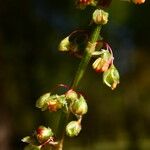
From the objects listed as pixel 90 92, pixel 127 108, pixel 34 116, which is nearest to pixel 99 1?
pixel 34 116

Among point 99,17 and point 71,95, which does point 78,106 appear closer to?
point 71,95

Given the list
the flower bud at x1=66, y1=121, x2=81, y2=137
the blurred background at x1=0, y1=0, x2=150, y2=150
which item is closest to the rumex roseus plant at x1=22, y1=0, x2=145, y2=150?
the flower bud at x1=66, y1=121, x2=81, y2=137

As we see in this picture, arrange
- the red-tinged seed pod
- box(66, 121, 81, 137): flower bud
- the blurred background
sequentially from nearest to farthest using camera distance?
the red-tinged seed pod, box(66, 121, 81, 137): flower bud, the blurred background

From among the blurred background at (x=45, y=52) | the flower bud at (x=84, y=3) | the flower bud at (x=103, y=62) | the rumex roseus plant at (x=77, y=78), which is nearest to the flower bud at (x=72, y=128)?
the rumex roseus plant at (x=77, y=78)

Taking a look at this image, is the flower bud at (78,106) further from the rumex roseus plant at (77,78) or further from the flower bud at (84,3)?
the flower bud at (84,3)

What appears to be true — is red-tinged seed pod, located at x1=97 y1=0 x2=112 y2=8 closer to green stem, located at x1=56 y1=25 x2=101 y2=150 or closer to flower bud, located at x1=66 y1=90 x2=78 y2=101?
green stem, located at x1=56 y1=25 x2=101 y2=150

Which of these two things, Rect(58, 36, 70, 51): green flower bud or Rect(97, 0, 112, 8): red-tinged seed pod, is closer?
Rect(97, 0, 112, 8): red-tinged seed pod
